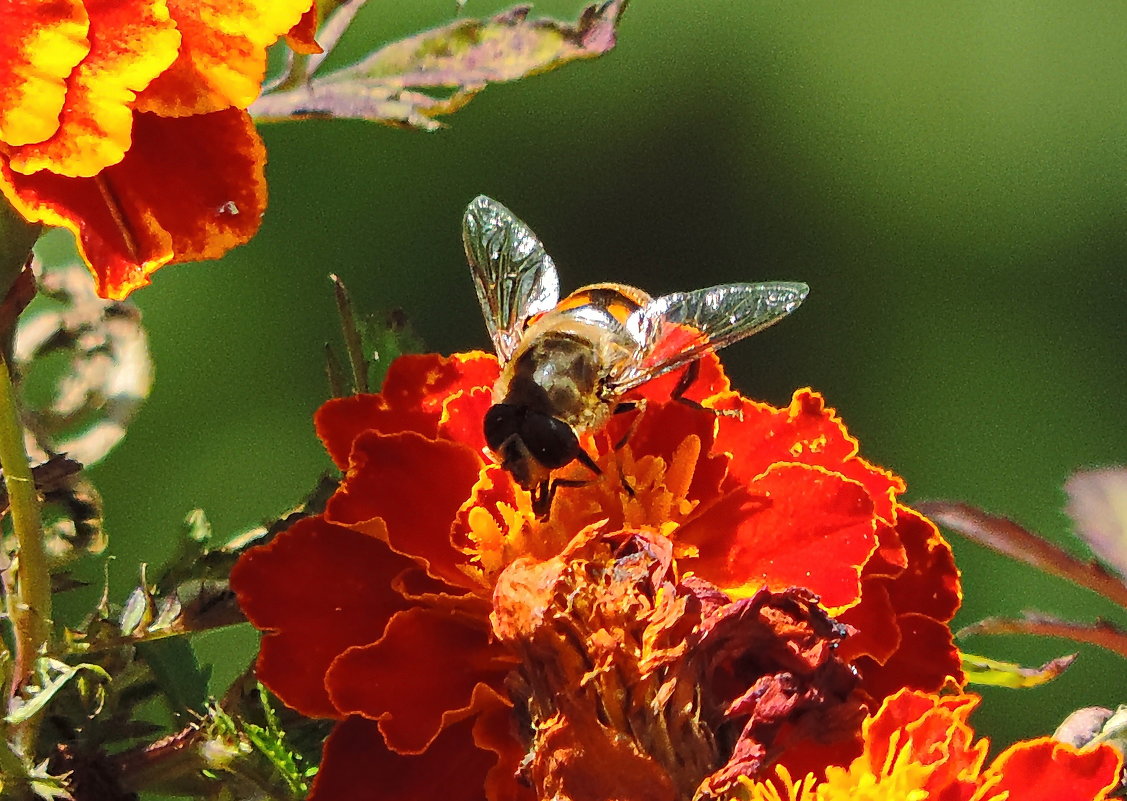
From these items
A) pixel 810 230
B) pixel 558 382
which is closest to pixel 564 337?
pixel 558 382

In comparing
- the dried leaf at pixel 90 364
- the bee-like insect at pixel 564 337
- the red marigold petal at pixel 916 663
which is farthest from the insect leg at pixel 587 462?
the dried leaf at pixel 90 364

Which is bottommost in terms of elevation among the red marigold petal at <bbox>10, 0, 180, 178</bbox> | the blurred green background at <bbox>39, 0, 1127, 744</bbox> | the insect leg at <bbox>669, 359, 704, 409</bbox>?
the blurred green background at <bbox>39, 0, 1127, 744</bbox>

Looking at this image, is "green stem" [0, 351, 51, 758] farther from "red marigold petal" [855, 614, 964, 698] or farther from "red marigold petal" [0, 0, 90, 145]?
"red marigold petal" [855, 614, 964, 698]

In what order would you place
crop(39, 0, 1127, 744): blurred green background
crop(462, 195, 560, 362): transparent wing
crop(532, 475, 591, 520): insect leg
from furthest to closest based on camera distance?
crop(39, 0, 1127, 744): blurred green background
crop(462, 195, 560, 362): transparent wing
crop(532, 475, 591, 520): insect leg

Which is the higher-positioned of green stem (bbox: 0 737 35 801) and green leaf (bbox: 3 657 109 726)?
green leaf (bbox: 3 657 109 726)

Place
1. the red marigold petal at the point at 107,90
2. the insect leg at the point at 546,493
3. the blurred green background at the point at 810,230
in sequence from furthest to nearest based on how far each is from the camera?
the blurred green background at the point at 810,230 < the insect leg at the point at 546,493 < the red marigold petal at the point at 107,90

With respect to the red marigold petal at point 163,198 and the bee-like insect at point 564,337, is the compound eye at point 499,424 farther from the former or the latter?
the red marigold petal at point 163,198

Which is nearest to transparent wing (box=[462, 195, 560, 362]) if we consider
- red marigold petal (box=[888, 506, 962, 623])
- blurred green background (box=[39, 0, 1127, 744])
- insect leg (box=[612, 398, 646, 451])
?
insect leg (box=[612, 398, 646, 451])
